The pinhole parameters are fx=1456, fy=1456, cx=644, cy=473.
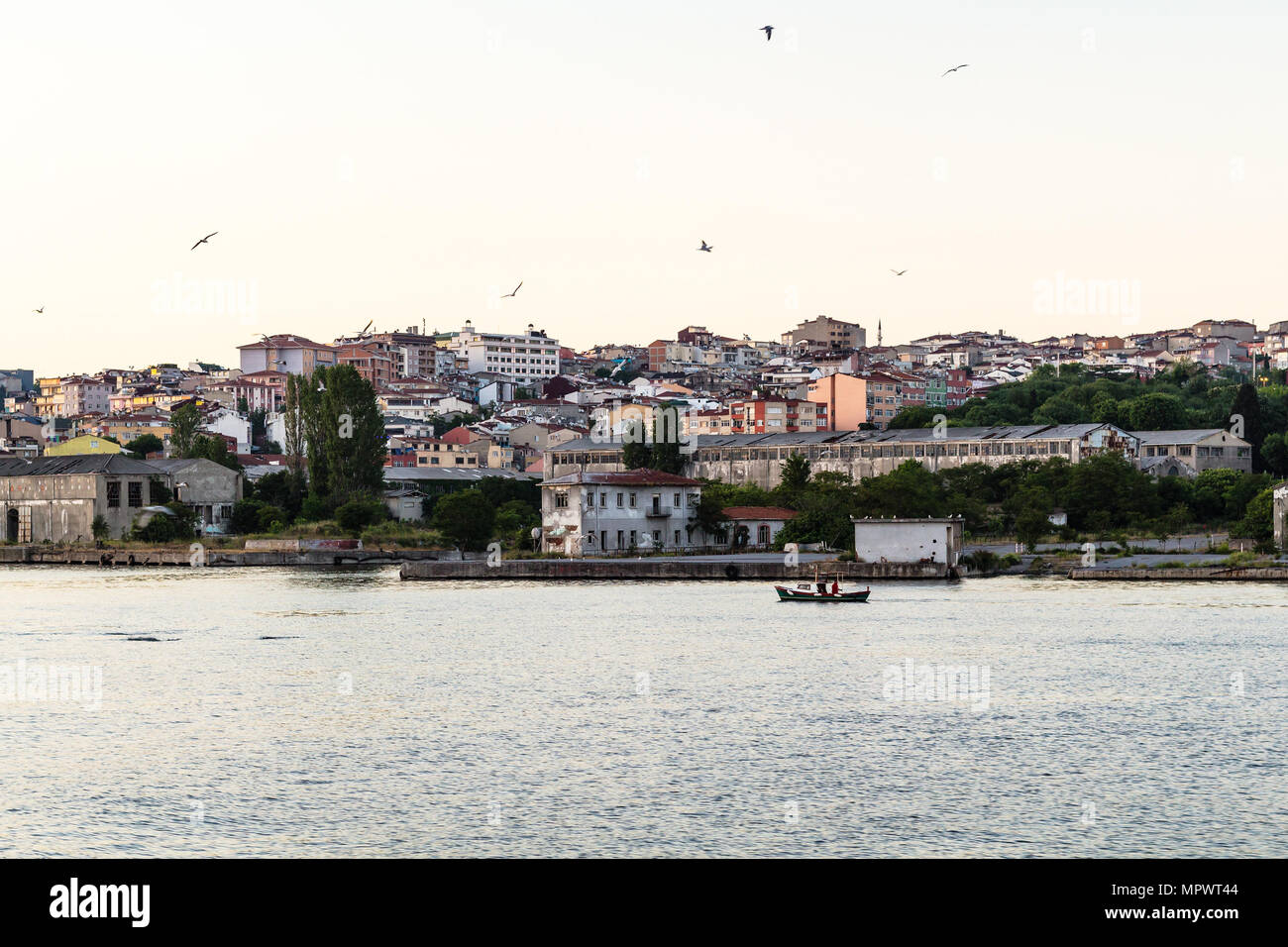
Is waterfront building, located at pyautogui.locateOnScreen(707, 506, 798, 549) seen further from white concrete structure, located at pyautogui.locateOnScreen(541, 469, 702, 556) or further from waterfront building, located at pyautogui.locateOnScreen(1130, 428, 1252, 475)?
waterfront building, located at pyautogui.locateOnScreen(1130, 428, 1252, 475)

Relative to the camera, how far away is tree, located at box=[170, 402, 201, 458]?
70812 millimetres

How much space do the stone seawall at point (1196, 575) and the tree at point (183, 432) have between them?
145ft

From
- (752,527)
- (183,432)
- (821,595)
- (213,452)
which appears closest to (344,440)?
(213,452)

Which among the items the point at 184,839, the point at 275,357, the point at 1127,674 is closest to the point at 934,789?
the point at 184,839

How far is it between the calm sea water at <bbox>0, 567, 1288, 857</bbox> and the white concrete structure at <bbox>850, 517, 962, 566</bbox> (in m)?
12.1

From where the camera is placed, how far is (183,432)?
71.3m

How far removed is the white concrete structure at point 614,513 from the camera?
5053 cm

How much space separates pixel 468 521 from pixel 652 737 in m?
40.7

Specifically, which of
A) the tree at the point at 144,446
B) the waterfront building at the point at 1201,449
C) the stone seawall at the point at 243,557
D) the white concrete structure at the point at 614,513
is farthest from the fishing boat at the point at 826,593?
the tree at the point at 144,446

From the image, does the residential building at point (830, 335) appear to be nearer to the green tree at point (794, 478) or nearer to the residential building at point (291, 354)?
the residential building at point (291, 354)

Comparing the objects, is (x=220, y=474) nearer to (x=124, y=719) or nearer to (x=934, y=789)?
(x=124, y=719)


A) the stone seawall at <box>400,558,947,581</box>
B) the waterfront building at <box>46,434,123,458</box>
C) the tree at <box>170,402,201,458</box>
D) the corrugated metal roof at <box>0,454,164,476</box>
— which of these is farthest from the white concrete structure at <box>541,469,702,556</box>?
the waterfront building at <box>46,434,123,458</box>

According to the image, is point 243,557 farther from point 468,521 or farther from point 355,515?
point 468,521
